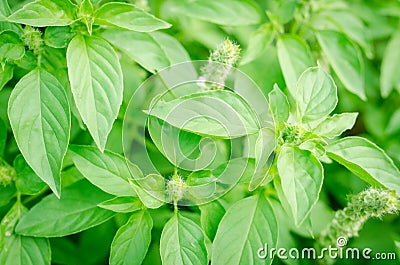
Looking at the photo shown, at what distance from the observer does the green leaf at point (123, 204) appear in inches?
46.1

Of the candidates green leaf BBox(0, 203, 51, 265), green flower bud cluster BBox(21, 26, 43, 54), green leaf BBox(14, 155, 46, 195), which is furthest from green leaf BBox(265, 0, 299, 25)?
green leaf BBox(0, 203, 51, 265)

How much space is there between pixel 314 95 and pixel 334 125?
92 mm

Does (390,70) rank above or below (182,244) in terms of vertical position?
below

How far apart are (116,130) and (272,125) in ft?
1.68

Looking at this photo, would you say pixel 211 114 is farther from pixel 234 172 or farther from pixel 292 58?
pixel 292 58

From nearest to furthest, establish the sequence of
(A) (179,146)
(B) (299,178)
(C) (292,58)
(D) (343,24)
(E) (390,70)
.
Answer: (B) (299,178) → (A) (179,146) → (C) (292,58) → (D) (343,24) → (E) (390,70)

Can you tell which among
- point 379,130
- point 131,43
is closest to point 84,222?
point 131,43

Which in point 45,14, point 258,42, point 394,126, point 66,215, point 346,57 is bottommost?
point 394,126

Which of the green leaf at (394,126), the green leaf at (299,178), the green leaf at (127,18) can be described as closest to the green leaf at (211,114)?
the green leaf at (299,178)

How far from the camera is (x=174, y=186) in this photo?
46.5 inches

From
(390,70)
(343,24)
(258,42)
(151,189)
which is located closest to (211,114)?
(151,189)

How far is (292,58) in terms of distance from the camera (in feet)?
4.91

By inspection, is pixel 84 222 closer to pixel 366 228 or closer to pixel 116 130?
pixel 116 130

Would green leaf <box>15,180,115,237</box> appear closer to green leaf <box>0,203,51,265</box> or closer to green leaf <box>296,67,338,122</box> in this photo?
green leaf <box>0,203,51,265</box>
